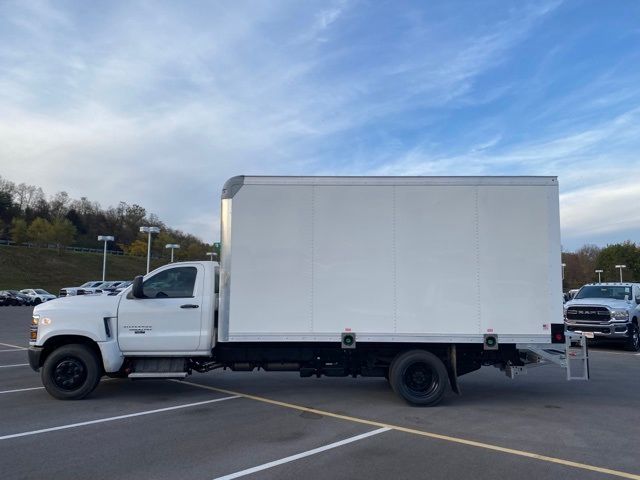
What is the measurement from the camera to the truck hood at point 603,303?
15.9 metres

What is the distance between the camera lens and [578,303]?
16.7m

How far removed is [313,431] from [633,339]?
528 inches

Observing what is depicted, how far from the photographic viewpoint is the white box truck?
782 centimetres

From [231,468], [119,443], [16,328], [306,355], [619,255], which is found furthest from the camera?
[619,255]

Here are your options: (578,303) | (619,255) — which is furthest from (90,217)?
(578,303)

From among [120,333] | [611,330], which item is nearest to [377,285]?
[120,333]

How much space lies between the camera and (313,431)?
6617 mm

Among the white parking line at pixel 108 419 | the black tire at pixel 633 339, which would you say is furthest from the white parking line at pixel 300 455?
the black tire at pixel 633 339

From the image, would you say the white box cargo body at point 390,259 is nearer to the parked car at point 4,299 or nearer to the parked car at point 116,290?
the parked car at point 116,290

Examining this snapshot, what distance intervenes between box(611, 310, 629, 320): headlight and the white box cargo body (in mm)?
9675

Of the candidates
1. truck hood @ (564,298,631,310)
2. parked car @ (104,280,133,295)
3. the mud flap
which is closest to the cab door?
parked car @ (104,280,133,295)

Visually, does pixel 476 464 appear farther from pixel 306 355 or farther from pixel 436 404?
pixel 306 355

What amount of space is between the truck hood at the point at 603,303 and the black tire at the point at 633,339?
0.63 metres

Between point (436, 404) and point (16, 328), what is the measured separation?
20013mm
